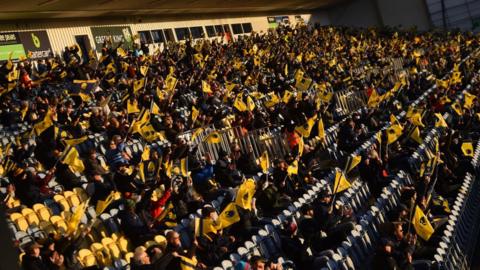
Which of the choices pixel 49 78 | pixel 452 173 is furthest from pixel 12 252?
pixel 49 78

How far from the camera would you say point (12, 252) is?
239cm

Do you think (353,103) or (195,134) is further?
(353,103)

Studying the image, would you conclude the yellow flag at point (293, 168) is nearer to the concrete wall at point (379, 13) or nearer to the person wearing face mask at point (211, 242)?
the person wearing face mask at point (211, 242)

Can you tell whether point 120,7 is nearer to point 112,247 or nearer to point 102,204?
point 102,204

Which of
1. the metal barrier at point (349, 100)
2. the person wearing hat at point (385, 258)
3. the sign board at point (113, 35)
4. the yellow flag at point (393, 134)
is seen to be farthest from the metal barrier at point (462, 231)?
the sign board at point (113, 35)

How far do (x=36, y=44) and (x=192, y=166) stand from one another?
50.0 feet

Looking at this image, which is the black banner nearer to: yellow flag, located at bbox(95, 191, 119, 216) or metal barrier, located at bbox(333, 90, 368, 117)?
metal barrier, located at bbox(333, 90, 368, 117)

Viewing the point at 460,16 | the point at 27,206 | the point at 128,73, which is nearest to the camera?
the point at 27,206

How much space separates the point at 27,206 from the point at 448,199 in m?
8.58

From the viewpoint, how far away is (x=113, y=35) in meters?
29.5

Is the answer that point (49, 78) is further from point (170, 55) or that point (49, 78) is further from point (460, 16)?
point (460, 16)

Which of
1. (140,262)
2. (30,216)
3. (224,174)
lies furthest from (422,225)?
(30,216)

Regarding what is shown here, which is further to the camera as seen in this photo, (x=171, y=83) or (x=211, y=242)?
(x=171, y=83)

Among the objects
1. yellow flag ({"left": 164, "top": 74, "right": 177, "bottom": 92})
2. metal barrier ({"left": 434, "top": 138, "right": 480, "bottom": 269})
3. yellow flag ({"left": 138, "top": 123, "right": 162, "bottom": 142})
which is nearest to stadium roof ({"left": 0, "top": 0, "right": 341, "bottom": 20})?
yellow flag ({"left": 164, "top": 74, "right": 177, "bottom": 92})
